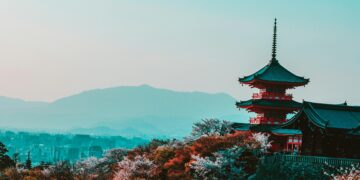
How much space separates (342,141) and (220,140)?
11.1 metres

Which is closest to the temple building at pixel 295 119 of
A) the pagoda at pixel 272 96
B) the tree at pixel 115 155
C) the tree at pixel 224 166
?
the pagoda at pixel 272 96

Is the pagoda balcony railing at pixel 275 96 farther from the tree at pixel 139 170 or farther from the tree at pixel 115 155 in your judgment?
the tree at pixel 115 155

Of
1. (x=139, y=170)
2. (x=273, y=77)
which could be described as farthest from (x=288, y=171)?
(x=273, y=77)

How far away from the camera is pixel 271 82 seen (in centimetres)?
6412

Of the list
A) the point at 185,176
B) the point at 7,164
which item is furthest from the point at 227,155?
the point at 7,164

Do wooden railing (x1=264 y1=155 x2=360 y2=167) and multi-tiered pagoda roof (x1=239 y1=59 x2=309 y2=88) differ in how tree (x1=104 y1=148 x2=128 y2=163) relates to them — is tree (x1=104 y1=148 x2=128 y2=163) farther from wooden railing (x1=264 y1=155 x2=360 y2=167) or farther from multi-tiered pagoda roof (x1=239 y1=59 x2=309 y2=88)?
wooden railing (x1=264 y1=155 x2=360 y2=167)

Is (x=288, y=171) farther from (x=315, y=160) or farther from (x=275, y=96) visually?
(x=275, y=96)

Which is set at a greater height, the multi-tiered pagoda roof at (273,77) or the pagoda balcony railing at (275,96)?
the multi-tiered pagoda roof at (273,77)

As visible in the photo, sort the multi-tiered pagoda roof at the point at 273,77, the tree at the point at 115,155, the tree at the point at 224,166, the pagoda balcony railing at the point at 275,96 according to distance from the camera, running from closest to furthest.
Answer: the tree at the point at 224,166
the multi-tiered pagoda roof at the point at 273,77
the pagoda balcony railing at the point at 275,96
the tree at the point at 115,155

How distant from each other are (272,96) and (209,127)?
11.3 m

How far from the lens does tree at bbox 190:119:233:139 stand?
70125 mm

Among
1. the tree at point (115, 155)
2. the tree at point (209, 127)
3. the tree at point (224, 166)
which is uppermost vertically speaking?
the tree at point (209, 127)

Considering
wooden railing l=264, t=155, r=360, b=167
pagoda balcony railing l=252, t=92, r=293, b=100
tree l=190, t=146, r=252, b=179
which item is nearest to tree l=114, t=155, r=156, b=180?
tree l=190, t=146, r=252, b=179

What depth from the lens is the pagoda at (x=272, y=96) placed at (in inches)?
2501
